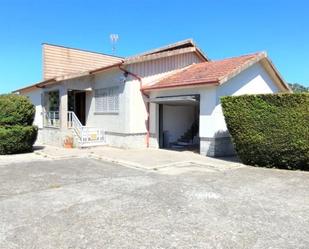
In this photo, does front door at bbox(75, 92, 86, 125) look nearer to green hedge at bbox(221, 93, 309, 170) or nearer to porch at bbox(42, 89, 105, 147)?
porch at bbox(42, 89, 105, 147)

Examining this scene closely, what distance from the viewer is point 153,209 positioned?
633 cm

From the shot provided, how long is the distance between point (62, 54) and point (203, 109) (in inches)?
578

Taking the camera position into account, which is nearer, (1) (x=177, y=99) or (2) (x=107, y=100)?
(1) (x=177, y=99)

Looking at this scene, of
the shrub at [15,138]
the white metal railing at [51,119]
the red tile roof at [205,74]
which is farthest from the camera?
the white metal railing at [51,119]

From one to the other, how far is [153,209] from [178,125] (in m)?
12.3

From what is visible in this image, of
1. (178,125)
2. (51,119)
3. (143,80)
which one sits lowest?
(178,125)

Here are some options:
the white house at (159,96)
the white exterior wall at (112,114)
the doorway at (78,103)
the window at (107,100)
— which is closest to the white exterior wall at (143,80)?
the white house at (159,96)

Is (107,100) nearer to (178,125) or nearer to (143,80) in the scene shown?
(143,80)

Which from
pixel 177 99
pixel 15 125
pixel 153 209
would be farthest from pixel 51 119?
pixel 153 209

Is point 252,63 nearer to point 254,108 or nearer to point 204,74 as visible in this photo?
point 204,74

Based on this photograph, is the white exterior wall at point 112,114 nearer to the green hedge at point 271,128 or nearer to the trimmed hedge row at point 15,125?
the trimmed hedge row at point 15,125

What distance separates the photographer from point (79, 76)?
701 inches

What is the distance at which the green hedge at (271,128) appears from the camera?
10.5 meters

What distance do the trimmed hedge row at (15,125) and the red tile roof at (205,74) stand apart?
5977 millimetres
